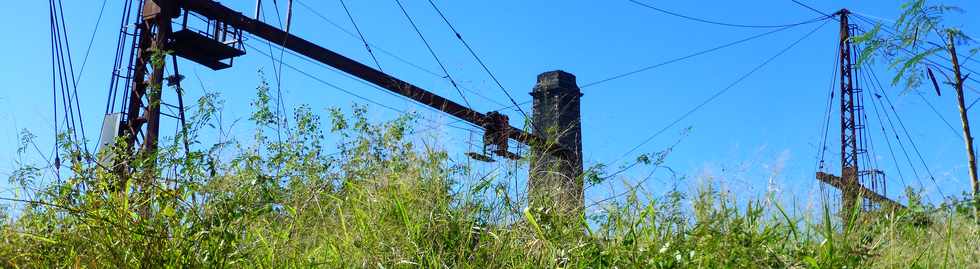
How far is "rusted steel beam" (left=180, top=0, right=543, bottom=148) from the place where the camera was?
11.6 meters

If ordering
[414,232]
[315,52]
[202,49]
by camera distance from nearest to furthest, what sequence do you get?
[414,232], [202,49], [315,52]

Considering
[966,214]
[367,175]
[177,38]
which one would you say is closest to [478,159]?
[367,175]

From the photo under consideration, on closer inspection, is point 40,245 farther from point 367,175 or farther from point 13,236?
point 367,175

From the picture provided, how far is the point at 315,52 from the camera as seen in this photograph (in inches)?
509

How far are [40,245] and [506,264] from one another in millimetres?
1988

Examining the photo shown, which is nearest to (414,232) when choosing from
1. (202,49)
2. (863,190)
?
(863,190)

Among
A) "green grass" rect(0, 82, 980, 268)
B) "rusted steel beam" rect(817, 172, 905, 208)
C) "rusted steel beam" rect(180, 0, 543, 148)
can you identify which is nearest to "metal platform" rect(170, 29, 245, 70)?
"rusted steel beam" rect(180, 0, 543, 148)

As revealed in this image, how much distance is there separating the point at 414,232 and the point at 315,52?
9.67m

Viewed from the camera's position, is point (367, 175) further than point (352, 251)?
Yes

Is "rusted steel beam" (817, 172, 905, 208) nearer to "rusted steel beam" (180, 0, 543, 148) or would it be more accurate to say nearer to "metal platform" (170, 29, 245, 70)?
"rusted steel beam" (180, 0, 543, 148)

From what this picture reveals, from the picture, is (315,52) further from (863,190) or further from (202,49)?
(863,190)

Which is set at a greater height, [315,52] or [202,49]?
[315,52]

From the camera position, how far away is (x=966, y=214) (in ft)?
15.8

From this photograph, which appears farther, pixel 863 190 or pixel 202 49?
pixel 202 49
